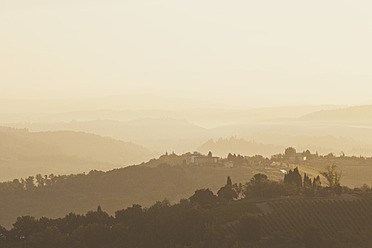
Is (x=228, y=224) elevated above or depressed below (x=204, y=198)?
below

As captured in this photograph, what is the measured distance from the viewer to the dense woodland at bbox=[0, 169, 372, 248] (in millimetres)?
115812

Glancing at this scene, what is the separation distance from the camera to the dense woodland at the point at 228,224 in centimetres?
11581

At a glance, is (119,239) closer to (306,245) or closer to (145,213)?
(145,213)

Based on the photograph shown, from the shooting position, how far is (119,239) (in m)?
117

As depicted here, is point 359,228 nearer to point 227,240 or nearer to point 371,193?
point 371,193

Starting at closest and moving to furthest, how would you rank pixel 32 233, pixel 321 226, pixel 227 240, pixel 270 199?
1. pixel 227 240
2. pixel 32 233
3. pixel 321 226
4. pixel 270 199

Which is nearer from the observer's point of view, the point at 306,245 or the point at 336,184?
the point at 306,245

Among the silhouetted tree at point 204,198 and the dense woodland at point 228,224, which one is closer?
the dense woodland at point 228,224

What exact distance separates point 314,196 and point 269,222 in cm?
2690

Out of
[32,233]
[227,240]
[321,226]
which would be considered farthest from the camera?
[321,226]

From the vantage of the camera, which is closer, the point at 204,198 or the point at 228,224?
the point at 228,224

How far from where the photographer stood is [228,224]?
424ft

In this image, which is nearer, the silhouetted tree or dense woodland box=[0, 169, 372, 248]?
dense woodland box=[0, 169, 372, 248]

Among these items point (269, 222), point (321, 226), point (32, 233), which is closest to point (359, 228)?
point (321, 226)
